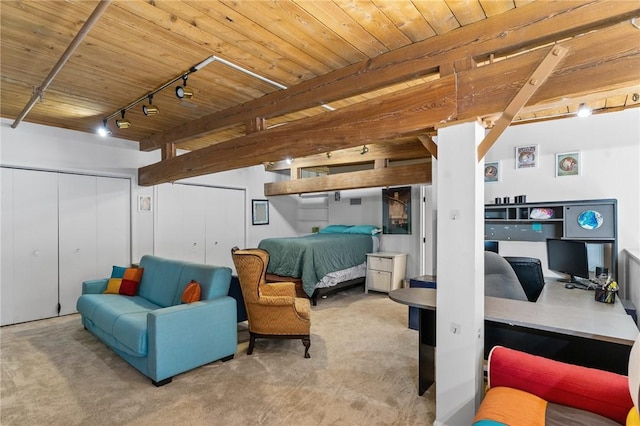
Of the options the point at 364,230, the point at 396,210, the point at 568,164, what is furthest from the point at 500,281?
the point at 364,230

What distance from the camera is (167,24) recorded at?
2.16 m

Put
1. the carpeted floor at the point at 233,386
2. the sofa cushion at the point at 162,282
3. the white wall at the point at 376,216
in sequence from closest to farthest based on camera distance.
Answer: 1. the carpeted floor at the point at 233,386
2. the sofa cushion at the point at 162,282
3. the white wall at the point at 376,216

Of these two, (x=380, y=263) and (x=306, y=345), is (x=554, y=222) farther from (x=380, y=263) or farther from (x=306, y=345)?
Answer: (x=306, y=345)

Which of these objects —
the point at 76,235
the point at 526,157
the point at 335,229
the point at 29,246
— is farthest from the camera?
the point at 335,229

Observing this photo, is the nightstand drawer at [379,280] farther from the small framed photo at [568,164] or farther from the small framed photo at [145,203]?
the small framed photo at [145,203]

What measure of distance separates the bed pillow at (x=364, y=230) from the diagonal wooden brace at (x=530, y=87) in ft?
14.9

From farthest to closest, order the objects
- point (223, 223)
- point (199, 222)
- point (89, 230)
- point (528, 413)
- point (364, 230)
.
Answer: point (223, 223) < point (364, 230) < point (199, 222) < point (89, 230) < point (528, 413)

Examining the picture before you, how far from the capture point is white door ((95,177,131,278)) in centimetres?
496

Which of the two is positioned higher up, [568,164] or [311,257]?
[568,164]

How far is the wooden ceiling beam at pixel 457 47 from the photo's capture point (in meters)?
1.72

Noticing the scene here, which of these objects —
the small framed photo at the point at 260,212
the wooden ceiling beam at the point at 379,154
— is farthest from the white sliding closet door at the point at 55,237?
the wooden ceiling beam at the point at 379,154

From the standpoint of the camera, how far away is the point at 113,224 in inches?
200

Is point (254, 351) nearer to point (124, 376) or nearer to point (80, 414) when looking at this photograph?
point (124, 376)

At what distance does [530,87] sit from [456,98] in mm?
404
